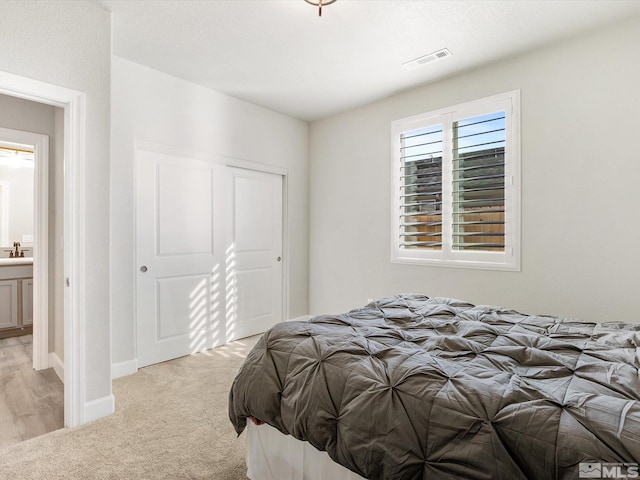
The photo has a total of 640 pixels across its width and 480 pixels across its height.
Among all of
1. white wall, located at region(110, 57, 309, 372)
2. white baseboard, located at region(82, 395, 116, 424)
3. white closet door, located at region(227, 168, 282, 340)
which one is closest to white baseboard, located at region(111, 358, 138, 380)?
white wall, located at region(110, 57, 309, 372)

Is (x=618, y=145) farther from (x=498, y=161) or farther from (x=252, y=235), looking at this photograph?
(x=252, y=235)

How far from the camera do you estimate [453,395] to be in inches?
44.1

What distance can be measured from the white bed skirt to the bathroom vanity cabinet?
4.13 metres

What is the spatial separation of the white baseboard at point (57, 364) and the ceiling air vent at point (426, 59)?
3.98 metres

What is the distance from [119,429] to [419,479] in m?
1.97

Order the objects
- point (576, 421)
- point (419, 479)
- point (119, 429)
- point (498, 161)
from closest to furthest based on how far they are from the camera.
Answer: point (576, 421), point (419, 479), point (119, 429), point (498, 161)

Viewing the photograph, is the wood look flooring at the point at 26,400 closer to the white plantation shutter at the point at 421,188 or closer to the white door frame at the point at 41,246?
the white door frame at the point at 41,246

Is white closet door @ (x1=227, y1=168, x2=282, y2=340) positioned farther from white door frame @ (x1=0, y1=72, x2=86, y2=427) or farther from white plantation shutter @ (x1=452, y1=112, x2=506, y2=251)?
white plantation shutter @ (x1=452, y1=112, x2=506, y2=251)

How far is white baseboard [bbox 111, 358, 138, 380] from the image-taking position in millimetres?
2992

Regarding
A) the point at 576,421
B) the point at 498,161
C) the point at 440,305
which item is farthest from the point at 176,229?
the point at 576,421

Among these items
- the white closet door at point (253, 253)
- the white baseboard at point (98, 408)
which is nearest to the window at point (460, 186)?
the white closet door at point (253, 253)

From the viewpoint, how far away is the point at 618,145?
2568 mm

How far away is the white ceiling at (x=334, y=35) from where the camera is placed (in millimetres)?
2402

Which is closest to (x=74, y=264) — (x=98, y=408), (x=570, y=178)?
(x=98, y=408)
